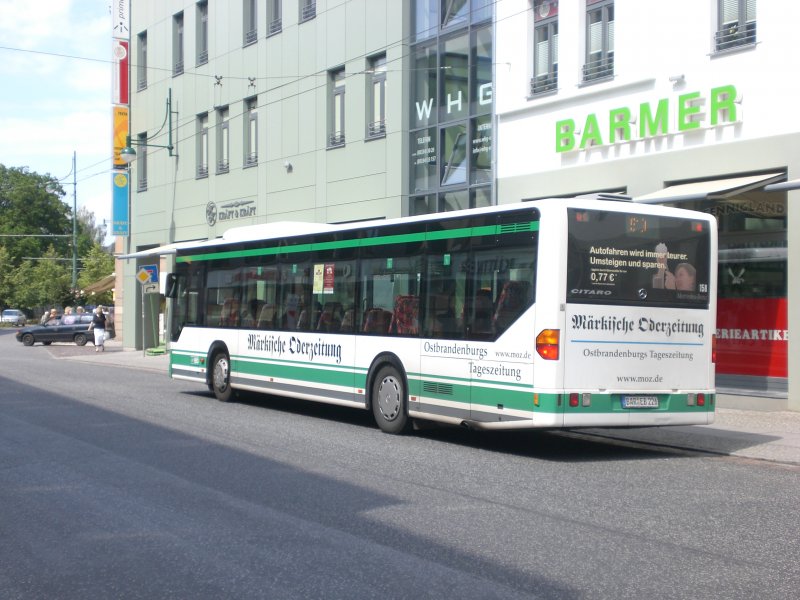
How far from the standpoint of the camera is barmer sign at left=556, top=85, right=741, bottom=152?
1659 cm

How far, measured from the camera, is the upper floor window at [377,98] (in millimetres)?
25391

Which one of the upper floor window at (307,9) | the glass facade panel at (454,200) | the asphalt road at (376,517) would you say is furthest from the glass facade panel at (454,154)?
the asphalt road at (376,517)

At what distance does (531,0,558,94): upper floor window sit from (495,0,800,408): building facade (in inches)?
1.4

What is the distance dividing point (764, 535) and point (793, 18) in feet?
34.0

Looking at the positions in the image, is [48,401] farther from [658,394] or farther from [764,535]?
[764,535]

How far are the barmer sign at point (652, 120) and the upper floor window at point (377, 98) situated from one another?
670 centimetres

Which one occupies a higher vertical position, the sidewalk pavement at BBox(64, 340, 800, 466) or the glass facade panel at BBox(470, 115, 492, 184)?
the glass facade panel at BBox(470, 115, 492, 184)

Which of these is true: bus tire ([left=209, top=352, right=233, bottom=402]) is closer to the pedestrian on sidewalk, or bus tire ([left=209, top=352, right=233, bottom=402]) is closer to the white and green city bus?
the white and green city bus

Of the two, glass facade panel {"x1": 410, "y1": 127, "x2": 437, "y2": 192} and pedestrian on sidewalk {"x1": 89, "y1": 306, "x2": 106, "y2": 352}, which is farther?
pedestrian on sidewalk {"x1": 89, "y1": 306, "x2": 106, "y2": 352}

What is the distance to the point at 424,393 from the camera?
1292 cm

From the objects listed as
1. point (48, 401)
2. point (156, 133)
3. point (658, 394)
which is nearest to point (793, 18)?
point (658, 394)

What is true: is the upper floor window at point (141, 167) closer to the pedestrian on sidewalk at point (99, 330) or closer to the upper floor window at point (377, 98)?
the pedestrian on sidewalk at point (99, 330)

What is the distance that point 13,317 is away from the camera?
84.9 metres

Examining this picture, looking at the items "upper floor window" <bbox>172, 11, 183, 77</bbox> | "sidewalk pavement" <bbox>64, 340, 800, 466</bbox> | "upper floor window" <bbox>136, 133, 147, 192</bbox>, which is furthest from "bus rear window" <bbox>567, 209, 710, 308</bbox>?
"upper floor window" <bbox>136, 133, 147, 192</bbox>
